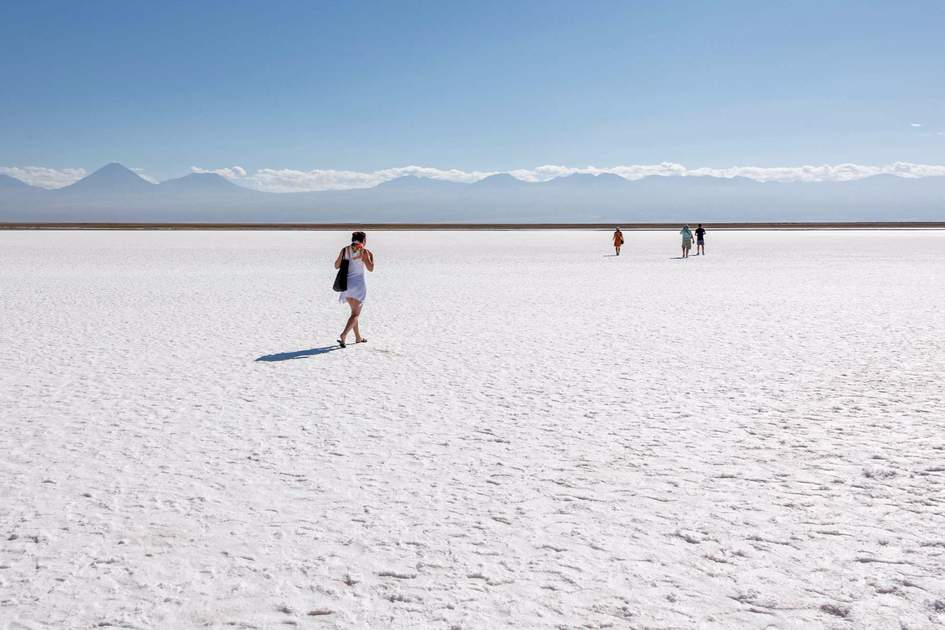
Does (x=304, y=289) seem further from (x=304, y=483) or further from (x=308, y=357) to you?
(x=304, y=483)

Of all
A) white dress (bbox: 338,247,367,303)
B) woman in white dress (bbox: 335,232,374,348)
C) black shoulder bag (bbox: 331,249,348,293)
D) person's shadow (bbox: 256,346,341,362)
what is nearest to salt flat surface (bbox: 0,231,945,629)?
person's shadow (bbox: 256,346,341,362)

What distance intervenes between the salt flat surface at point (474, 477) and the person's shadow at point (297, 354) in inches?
3.6

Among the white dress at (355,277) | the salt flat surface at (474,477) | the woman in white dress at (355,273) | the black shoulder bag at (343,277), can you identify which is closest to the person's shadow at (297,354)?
the salt flat surface at (474,477)

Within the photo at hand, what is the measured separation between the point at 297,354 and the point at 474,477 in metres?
5.55

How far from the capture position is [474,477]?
5.32m

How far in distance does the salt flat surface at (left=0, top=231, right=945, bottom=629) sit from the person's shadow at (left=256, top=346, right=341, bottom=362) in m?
0.09

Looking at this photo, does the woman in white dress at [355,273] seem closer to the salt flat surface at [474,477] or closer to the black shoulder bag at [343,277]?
the black shoulder bag at [343,277]

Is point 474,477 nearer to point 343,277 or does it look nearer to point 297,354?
point 297,354

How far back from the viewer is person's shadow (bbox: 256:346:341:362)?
993cm

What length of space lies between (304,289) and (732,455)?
1525 cm

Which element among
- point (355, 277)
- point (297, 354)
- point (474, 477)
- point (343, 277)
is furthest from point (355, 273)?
point (474, 477)

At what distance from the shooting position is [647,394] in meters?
7.83

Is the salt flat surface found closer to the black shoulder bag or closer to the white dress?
the white dress

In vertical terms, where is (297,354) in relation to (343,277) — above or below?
below
